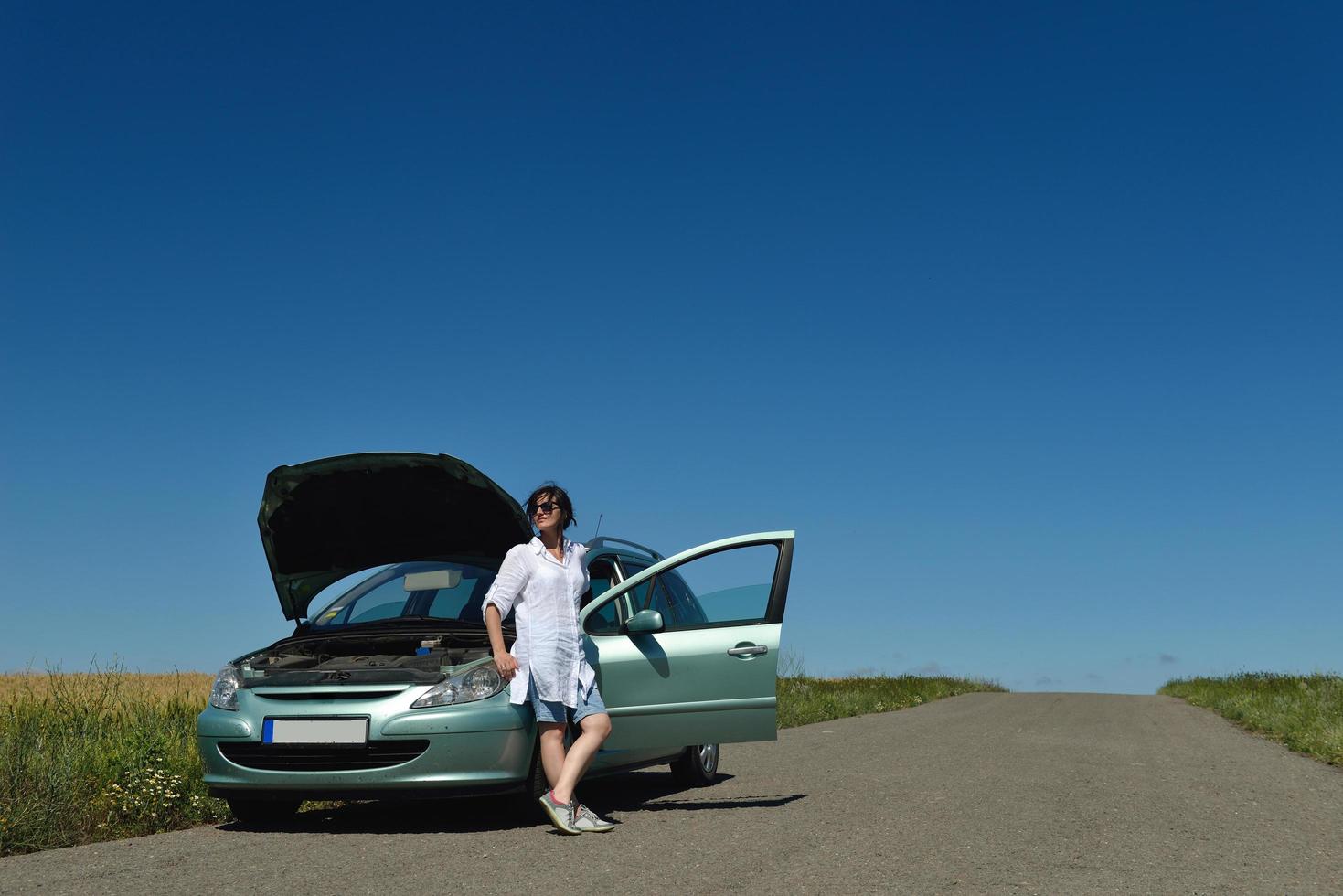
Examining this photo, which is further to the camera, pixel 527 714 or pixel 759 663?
pixel 759 663

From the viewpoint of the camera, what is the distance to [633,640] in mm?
7254

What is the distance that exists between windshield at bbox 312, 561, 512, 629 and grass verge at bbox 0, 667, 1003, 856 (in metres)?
1.31

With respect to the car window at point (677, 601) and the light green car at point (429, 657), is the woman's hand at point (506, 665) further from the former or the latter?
the car window at point (677, 601)

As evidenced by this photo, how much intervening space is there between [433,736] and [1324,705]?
14.7 metres

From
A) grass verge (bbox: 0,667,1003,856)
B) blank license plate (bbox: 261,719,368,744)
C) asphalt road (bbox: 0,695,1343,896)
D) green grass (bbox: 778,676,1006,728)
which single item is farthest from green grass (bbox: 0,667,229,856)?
green grass (bbox: 778,676,1006,728)

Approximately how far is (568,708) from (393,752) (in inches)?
38.9

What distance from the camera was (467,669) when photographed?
666cm

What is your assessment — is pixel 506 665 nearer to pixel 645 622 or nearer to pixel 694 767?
pixel 645 622

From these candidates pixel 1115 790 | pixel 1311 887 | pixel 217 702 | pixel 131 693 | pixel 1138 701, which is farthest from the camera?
pixel 1138 701

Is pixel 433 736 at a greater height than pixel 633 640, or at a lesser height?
lesser

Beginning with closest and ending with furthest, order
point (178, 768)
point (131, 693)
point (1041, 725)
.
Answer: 1. point (178, 768)
2. point (131, 693)
3. point (1041, 725)

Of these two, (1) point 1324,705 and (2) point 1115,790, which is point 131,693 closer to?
(2) point 1115,790

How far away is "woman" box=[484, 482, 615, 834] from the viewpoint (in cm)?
650

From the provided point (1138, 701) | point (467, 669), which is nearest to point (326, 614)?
point (467, 669)
